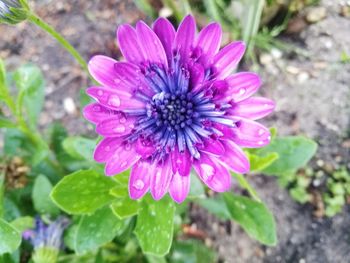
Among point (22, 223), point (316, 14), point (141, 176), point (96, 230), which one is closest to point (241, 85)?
point (141, 176)

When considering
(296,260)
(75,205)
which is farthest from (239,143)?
(296,260)

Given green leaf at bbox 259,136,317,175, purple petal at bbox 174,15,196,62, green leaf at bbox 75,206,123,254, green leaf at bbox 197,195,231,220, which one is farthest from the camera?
green leaf at bbox 197,195,231,220

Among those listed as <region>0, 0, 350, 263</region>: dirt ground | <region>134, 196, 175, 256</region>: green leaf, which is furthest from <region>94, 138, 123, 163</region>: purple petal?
<region>0, 0, 350, 263</region>: dirt ground

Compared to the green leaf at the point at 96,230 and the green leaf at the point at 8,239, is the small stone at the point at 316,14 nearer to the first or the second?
the green leaf at the point at 96,230

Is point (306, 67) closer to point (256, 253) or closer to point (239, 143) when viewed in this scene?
point (256, 253)

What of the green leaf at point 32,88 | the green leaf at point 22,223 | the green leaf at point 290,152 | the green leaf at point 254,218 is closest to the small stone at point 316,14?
the green leaf at point 290,152

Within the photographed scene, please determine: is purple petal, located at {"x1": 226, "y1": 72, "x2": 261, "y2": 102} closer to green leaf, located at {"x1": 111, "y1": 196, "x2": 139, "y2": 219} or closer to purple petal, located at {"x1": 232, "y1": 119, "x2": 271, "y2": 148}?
purple petal, located at {"x1": 232, "y1": 119, "x2": 271, "y2": 148}
